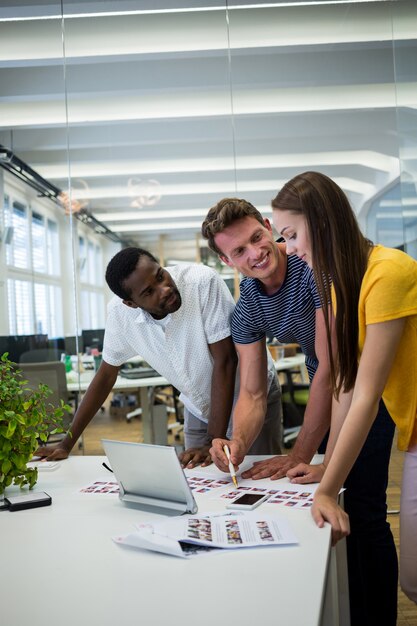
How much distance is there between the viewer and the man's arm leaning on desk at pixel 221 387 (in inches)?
81.8

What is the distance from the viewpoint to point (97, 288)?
4.76 meters

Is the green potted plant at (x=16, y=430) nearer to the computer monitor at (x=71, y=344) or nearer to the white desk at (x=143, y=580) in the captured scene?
the white desk at (x=143, y=580)

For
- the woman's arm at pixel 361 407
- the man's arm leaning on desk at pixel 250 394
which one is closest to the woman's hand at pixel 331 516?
the woman's arm at pixel 361 407

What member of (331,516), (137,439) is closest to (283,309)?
(331,516)

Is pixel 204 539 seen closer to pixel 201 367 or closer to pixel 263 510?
pixel 263 510

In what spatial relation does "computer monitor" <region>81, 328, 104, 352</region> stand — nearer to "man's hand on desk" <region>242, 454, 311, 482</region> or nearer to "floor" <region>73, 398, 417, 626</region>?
"floor" <region>73, 398, 417, 626</region>

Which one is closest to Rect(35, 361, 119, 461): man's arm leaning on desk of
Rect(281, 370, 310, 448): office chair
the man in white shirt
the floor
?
the man in white shirt

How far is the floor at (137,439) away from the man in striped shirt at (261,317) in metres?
1.10

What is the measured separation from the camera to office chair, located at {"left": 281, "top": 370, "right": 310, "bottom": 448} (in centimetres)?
515

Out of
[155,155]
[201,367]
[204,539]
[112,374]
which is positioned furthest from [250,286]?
[155,155]

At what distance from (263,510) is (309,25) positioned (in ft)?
13.0

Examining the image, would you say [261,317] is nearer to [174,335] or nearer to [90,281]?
[174,335]

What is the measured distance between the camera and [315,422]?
5.97 feet

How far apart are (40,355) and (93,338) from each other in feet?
1.41
